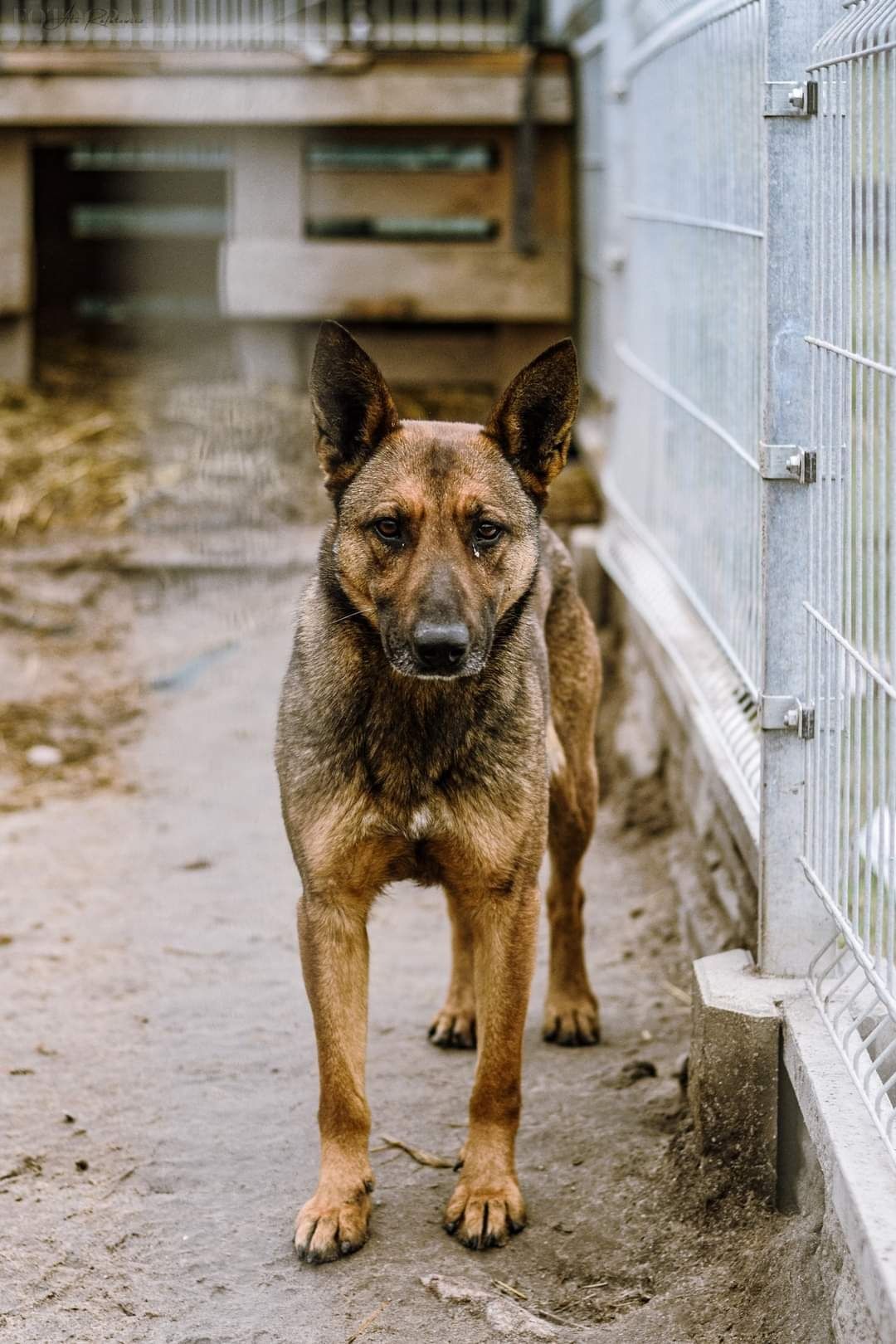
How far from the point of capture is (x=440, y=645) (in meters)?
3.14

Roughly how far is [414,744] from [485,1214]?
0.92 m

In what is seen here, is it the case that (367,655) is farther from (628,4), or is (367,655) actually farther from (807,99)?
(628,4)

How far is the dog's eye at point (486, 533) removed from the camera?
336 centimetres

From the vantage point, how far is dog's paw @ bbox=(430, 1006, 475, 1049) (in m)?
4.24

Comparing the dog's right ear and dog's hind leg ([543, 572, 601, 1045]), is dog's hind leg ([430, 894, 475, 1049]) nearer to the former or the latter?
dog's hind leg ([543, 572, 601, 1045])

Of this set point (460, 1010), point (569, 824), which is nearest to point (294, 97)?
point (569, 824)

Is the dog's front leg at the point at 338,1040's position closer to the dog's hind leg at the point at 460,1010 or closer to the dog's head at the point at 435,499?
the dog's head at the point at 435,499

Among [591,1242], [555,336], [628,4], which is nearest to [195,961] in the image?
[591,1242]

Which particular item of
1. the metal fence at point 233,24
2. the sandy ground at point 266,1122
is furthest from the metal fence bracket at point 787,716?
the metal fence at point 233,24

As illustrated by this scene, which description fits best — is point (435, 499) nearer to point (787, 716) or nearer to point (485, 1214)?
point (787, 716)

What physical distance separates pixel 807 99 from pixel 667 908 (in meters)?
2.55

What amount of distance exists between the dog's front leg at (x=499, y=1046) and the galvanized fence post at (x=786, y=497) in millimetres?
482

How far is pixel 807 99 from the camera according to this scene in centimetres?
321

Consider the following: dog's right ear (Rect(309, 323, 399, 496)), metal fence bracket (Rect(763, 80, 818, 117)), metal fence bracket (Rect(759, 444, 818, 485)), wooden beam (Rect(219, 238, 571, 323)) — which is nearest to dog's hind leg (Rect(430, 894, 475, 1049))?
dog's right ear (Rect(309, 323, 399, 496))
